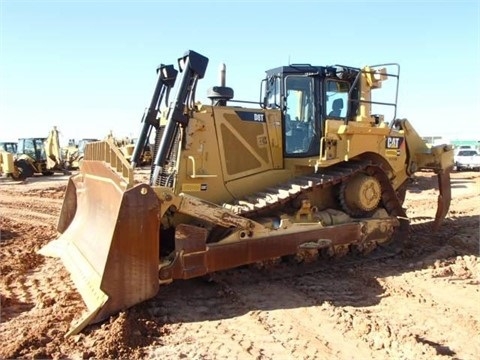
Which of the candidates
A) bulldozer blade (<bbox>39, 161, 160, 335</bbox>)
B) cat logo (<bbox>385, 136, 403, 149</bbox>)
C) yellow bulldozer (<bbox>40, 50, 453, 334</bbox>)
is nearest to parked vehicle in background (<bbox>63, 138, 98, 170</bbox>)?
yellow bulldozer (<bbox>40, 50, 453, 334</bbox>)

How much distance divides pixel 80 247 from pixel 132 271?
1645mm

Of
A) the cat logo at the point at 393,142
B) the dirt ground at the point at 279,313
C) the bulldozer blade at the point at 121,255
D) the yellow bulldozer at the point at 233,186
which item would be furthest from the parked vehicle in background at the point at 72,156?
the bulldozer blade at the point at 121,255

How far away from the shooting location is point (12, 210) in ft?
39.2

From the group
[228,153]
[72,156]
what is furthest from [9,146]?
[228,153]

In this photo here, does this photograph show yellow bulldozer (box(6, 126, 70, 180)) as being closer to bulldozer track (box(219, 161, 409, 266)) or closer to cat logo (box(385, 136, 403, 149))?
bulldozer track (box(219, 161, 409, 266))

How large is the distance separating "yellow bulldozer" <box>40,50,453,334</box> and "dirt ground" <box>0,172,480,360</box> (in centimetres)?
29

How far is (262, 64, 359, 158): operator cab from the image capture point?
21.3 feet

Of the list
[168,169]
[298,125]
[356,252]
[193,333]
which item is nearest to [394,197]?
[356,252]

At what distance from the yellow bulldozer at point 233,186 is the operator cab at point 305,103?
15 millimetres

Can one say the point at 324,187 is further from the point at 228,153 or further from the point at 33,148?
the point at 33,148

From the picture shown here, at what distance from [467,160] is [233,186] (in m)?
23.3

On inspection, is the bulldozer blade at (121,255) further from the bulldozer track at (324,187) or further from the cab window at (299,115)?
the cab window at (299,115)

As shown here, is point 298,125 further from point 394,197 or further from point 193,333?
point 193,333

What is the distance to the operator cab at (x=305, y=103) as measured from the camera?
21.3 feet
